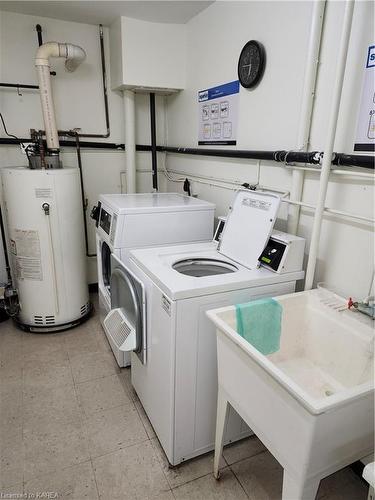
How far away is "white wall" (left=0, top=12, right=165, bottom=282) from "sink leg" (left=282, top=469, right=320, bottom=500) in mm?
2748

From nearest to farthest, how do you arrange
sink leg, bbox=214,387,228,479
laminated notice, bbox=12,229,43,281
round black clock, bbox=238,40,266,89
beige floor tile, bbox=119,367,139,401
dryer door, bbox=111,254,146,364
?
sink leg, bbox=214,387,228,479 < dryer door, bbox=111,254,146,364 < round black clock, bbox=238,40,266,89 < beige floor tile, bbox=119,367,139,401 < laminated notice, bbox=12,229,43,281

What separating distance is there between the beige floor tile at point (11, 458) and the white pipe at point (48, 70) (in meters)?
2.07

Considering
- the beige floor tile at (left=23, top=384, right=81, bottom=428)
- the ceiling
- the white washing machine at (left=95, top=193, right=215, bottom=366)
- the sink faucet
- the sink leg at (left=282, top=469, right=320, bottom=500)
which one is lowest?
the beige floor tile at (left=23, top=384, right=81, bottom=428)

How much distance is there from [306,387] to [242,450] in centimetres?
60

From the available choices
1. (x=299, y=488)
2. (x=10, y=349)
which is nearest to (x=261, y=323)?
(x=299, y=488)

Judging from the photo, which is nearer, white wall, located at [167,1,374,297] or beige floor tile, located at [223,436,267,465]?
white wall, located at [167,1,374,297]

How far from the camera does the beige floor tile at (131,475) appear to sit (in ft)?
4.79

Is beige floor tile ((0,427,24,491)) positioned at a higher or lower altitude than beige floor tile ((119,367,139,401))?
higher

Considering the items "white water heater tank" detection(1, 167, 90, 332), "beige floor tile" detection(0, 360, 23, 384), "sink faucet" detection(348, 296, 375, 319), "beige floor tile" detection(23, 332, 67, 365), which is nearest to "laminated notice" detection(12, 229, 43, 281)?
"white water heater tank" detection(1, 167, 90, 332)

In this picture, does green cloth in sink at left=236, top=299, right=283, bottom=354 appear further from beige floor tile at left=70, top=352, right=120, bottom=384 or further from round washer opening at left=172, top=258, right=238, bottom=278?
beige floor tile at left=70, top=352, right=120, bottom=384

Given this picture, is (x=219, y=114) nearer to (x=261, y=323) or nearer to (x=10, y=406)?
(x=261, y=323)

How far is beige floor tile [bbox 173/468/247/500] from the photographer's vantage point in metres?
1.46

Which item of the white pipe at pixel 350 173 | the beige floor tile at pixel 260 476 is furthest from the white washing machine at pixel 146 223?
the beige floor tile at pixel 260 476

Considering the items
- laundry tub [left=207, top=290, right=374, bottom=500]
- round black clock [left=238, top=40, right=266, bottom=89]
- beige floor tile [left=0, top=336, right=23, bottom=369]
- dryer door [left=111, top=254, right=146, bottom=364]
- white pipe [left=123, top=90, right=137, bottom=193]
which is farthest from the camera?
white pipe [left=123, top=90, right=137, bottom=193]
